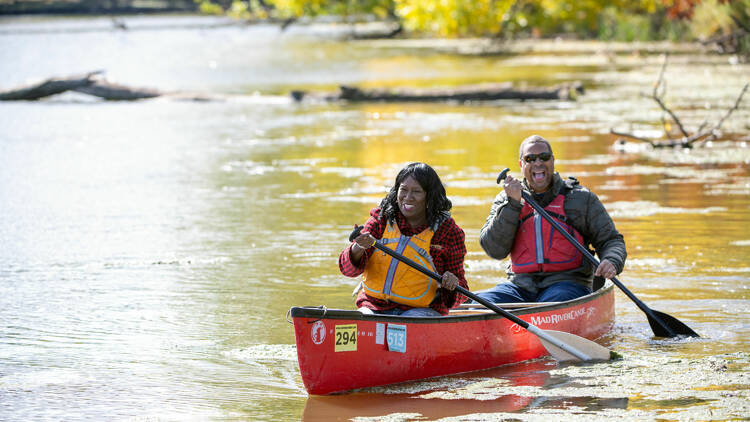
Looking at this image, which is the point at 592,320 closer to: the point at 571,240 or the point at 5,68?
the point at 571,240

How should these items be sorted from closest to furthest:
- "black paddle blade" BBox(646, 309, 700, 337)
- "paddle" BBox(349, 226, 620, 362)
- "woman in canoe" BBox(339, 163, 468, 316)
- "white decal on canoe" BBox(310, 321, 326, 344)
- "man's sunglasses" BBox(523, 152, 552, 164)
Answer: "white decal on canoe" BBox(310, 321, 326, 344), "woman in canoe" BBox(339, 163, 468, 316), "paddle" BBox(349, 226, 620, 362), "man's sunglasses" BBox(523, 152, 552, 164), "black paddle blade" BBox(646, 309, 700, 337)

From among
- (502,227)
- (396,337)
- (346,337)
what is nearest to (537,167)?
(502,227)

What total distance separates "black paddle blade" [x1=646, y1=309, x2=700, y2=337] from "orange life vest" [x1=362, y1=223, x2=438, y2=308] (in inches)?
63.0

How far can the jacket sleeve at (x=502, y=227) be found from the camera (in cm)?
632

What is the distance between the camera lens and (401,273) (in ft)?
19.1

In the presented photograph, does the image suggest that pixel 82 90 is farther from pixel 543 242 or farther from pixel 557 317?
pixel 557 317

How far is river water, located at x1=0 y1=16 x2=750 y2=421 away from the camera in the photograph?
18.7 feet

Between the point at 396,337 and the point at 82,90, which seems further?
the point at 82,90

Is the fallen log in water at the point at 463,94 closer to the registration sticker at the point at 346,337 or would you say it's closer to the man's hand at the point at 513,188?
the man's hand at the point at 513,188

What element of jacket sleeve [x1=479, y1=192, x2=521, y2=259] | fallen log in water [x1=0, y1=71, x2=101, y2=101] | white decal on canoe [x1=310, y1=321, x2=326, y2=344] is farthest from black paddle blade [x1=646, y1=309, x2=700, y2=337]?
fallen log in water [x1=0, y1=71, x2=101, y2=101]

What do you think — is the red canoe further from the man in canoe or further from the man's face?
the man's face

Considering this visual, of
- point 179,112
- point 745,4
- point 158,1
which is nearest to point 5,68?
point 179,112

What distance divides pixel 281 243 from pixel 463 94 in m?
12.4

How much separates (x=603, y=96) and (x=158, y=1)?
87658 mm
